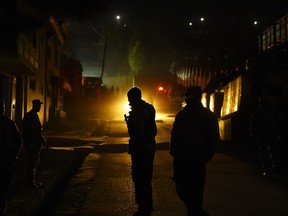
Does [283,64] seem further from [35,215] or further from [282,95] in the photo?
[35,215]

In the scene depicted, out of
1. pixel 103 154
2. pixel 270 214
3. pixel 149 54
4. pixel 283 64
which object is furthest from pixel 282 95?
pixel 149 54

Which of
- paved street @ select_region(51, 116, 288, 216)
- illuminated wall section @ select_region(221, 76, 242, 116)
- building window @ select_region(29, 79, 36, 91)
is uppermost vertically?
building window @ select_region(29, 79, 36, 91)

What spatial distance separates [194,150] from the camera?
5.21 m

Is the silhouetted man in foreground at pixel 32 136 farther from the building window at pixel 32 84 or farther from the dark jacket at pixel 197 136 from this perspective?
the building window at pixel 32 84

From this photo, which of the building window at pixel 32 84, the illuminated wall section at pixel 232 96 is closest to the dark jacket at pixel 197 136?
the illuminated wall section at pixel 232 96

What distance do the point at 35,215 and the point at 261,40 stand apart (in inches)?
799

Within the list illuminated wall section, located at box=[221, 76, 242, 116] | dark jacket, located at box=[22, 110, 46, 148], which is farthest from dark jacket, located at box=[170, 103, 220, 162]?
illuminated wall section, located at box=[221, 76, 242, 116]

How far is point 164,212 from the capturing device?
677cm

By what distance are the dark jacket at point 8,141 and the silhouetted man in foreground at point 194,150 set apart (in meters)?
2.04

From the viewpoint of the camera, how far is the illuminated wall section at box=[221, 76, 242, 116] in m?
20.2

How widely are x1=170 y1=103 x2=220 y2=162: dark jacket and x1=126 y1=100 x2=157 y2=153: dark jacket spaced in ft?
3.11

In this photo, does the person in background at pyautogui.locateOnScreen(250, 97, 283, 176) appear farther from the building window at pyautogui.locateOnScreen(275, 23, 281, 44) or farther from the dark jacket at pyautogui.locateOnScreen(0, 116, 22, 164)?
the building window at pyautogui.locateOnScreen(275, 23, 281, 44)

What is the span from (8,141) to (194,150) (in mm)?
2339

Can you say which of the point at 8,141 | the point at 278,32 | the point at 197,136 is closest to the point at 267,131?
the point at 197,136
